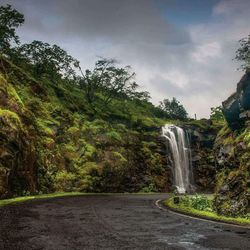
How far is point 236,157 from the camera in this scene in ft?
63.4

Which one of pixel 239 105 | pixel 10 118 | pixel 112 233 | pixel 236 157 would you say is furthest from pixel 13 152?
pixel 112 233

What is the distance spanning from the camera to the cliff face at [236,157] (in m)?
16.1

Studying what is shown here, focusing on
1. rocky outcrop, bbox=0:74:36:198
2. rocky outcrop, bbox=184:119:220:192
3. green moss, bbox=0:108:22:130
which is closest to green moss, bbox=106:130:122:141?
rocky outcrop, bbox=184:119:220:192

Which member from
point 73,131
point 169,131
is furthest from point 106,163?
point 169,131

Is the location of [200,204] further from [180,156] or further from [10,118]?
[180,156]

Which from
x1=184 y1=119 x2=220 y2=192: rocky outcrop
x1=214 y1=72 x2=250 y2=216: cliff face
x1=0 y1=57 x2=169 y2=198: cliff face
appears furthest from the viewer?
x1=184 y1=119 x2=220 y2=192: rocky outcrop

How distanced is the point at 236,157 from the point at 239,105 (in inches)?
168

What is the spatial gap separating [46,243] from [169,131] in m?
47.7

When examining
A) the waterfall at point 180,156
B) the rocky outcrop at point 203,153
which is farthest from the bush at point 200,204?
the rocky outcrop at point 203,153

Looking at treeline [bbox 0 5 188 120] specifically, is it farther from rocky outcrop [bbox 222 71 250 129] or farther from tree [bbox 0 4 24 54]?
rocky outcrop [bbox 222 71 250 129]

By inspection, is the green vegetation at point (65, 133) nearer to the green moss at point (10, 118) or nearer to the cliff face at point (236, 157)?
the green moss at point (10, 118)

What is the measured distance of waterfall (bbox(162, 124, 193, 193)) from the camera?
50706mm

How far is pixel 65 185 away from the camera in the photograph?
35.6 metres

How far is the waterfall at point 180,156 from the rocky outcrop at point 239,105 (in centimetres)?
2725
